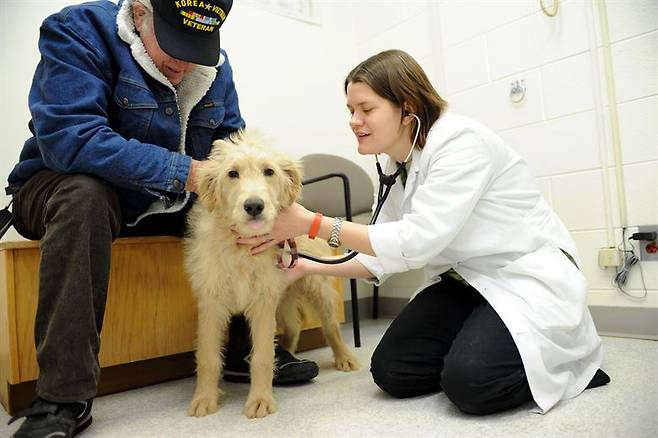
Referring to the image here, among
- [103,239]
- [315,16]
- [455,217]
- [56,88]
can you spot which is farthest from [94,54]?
[315,16]

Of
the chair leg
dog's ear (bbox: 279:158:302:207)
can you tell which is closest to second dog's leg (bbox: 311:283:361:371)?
the chair leg

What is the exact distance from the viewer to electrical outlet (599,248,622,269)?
246cm

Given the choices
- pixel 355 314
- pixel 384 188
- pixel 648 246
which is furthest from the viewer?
pixel 355 314

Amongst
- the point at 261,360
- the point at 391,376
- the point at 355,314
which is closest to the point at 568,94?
the point at 355,314

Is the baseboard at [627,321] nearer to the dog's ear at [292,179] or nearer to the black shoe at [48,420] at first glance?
the dog's ear at [292,179]

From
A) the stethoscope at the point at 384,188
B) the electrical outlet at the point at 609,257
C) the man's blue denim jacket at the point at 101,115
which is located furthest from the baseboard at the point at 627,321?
the man's blue denim jacket at the point at 101,115

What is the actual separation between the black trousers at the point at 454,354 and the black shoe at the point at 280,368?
1.12ft

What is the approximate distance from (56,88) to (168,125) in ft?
1.31

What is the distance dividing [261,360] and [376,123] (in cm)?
94

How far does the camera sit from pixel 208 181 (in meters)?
1.66

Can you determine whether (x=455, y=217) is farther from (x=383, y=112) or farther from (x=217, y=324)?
(x=217, y=324)

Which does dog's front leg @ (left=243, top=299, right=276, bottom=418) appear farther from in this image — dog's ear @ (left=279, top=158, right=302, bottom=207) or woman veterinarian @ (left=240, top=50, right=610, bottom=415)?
dog's ear @ (left=279, top=158, right=302, bottom=207)

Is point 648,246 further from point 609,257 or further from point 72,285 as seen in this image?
point 72,285

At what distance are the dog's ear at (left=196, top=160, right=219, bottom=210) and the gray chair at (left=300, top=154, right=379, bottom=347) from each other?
130cm
